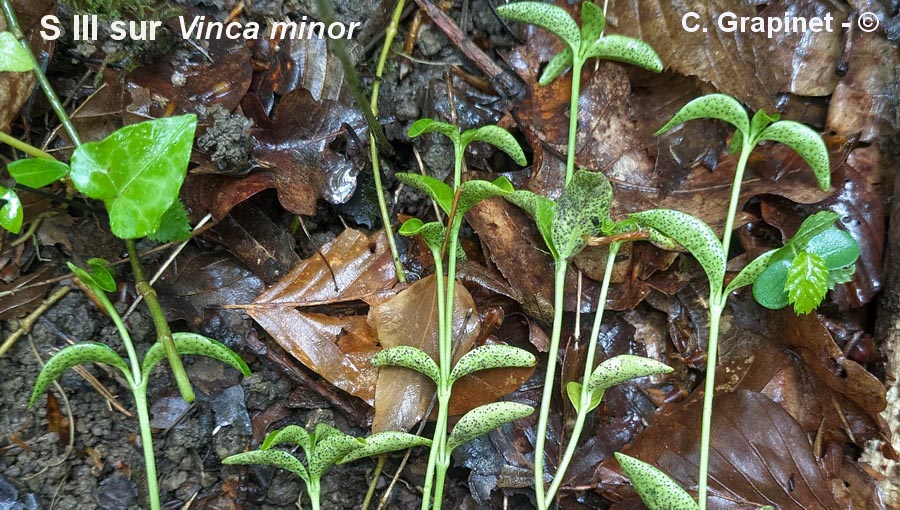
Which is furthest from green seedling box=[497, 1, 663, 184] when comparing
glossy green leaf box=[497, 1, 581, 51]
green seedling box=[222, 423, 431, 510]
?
green seedling box=[222, 423, 431, 510]

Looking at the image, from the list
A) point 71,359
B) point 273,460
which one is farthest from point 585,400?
point 71,359

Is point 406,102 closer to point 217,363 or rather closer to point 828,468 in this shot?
point 217,363

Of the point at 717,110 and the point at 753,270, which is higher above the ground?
the point at 717,110

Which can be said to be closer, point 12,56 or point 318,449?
point 12,56

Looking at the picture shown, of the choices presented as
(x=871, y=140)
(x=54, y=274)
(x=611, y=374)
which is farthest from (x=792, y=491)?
(x=54, y=274)

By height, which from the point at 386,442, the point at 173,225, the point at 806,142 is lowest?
the point at 386,442

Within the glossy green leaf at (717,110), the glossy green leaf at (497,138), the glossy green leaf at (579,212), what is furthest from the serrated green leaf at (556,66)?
the glossy green leaf at (579,212)

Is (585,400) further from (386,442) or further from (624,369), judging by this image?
(386,442)
